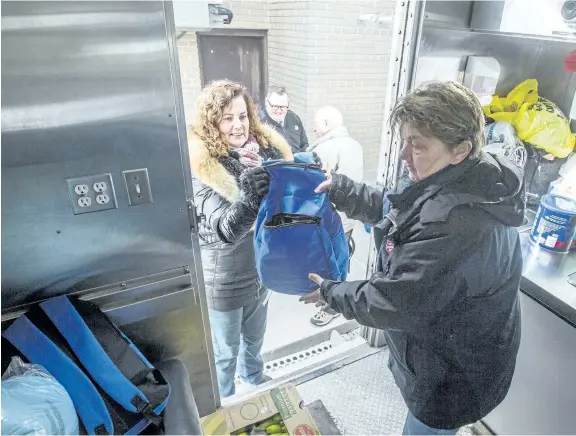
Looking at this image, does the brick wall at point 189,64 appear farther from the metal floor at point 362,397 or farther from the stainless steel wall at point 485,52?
the metal floor at point 362,397

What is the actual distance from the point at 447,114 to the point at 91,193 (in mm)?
1106

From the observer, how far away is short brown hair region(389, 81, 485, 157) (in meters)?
1.00

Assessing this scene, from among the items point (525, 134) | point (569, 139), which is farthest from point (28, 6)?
point (569, 139)

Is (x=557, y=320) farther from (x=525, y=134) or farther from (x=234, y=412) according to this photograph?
(x=234, y=412)

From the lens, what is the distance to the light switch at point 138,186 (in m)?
1.18

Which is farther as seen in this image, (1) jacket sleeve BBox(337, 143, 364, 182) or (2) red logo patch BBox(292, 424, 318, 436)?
(1) jacket sleeve BBox(337, 143, 364, 182)

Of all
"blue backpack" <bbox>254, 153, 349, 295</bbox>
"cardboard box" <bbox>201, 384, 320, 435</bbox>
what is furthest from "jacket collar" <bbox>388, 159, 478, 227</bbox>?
"cardboard box" <bbox>201, 384, 320, 435</bbox>

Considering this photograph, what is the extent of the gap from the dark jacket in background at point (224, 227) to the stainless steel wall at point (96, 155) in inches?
5.2

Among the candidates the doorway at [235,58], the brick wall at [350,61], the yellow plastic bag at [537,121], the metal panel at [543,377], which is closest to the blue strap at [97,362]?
the metal panel at [543,377]

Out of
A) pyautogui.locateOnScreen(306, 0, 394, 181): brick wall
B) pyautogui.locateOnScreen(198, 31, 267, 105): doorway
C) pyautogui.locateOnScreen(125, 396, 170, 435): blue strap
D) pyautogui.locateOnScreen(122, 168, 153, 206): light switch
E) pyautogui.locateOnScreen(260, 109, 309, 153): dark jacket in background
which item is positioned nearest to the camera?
pyautogui.locateOnScreen(125, 396, 170, 435): blue strap

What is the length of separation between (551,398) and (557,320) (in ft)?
1.08

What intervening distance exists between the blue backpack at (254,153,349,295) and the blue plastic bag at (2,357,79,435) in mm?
741

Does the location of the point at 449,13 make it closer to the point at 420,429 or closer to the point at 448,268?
the point at 448,268

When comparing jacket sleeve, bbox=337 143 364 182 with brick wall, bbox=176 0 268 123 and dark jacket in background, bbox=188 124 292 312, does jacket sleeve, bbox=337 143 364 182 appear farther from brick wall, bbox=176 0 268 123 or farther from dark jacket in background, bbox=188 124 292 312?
brick wall, bbox=176 0 268 123
